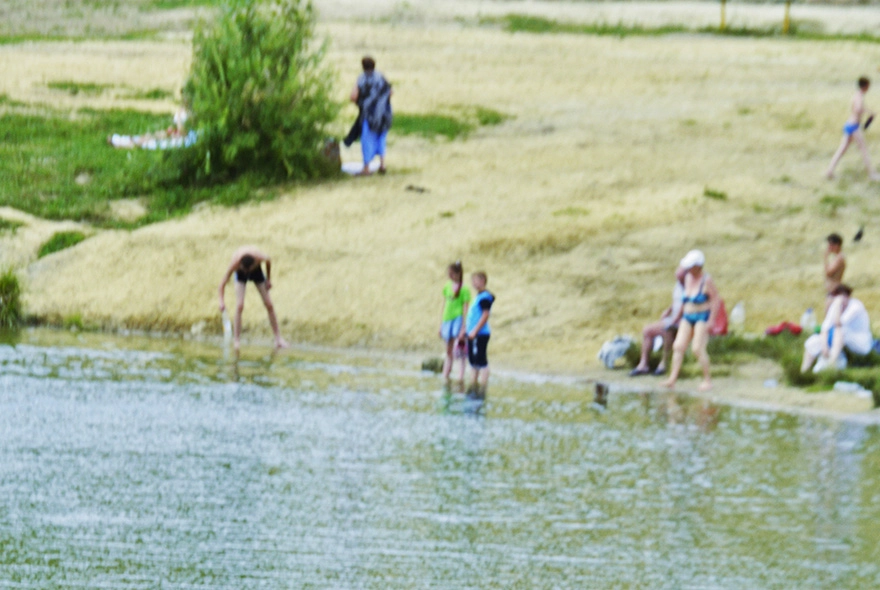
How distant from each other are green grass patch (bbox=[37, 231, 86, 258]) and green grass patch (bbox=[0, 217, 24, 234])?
0.71 meters

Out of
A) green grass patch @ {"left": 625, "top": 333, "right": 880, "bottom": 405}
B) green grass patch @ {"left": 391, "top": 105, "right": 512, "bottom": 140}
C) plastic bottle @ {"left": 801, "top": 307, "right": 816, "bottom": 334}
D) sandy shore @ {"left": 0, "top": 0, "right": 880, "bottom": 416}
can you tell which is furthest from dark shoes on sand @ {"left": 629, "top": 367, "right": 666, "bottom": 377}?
green grass patch @ {"left": 391, "top": 105, "right": 512, "bottom": 140}

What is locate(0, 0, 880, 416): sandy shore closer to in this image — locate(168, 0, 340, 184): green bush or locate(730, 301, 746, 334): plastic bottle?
locate(730, 301, 746, 334): plastic bottle

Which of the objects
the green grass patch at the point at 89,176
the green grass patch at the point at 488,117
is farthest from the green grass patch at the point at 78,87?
the green grass patch at the point at 488,117

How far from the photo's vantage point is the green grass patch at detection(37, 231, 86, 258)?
2430 centimetres

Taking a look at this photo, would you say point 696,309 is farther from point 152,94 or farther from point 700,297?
point 152,94

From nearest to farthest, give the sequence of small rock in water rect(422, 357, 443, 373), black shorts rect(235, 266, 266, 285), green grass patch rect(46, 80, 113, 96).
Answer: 1. small rock in water rect(422, 357, 443, 373)
2. black shorts rect(235, 266, 266, 285)
3. green grass patch rect(46, 80, 113, 96)

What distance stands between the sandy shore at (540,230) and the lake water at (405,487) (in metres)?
2.87

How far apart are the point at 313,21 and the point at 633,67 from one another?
11011mm

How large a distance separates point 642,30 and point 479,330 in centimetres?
2760

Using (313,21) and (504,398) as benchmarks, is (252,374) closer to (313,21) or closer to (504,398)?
(504,398)

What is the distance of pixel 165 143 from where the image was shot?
27562 mm

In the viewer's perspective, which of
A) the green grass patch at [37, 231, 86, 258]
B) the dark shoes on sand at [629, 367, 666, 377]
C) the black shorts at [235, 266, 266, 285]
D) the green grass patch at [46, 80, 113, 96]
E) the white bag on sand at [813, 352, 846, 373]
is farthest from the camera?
the green grass patch at [46, 80, 113, 96]

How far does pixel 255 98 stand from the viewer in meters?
26.5

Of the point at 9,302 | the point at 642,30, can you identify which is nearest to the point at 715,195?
the point at 9,302
